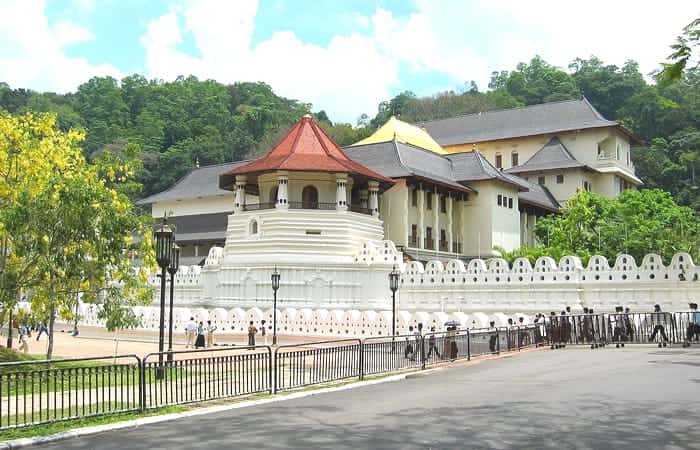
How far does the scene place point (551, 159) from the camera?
62.8 m

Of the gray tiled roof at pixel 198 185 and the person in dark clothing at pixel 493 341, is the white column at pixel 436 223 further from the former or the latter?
the person in dark clothing at pixel 493 341

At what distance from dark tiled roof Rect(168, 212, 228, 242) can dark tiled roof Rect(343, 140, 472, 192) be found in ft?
39.0

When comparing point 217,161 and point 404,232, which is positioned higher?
point 217,161

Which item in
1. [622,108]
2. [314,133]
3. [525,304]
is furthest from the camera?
[622,108]

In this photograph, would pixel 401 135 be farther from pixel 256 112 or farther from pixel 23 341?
pixel 256 112

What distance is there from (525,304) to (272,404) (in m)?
20.9

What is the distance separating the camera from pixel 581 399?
1209cm

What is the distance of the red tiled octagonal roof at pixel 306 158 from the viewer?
40.1m

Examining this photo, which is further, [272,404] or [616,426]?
[272,404]

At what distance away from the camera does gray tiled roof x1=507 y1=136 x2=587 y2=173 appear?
61.2 meters

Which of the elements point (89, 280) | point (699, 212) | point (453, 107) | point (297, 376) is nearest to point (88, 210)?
point (89, 280)

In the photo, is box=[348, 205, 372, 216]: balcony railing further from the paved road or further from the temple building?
the paved road

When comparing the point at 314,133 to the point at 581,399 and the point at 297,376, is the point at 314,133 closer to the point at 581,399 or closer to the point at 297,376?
the point at 297,376

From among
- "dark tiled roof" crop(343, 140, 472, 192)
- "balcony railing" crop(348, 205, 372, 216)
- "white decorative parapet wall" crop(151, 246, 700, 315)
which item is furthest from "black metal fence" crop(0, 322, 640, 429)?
"dark tiled roof" crop(343, 140, 472, 192)
